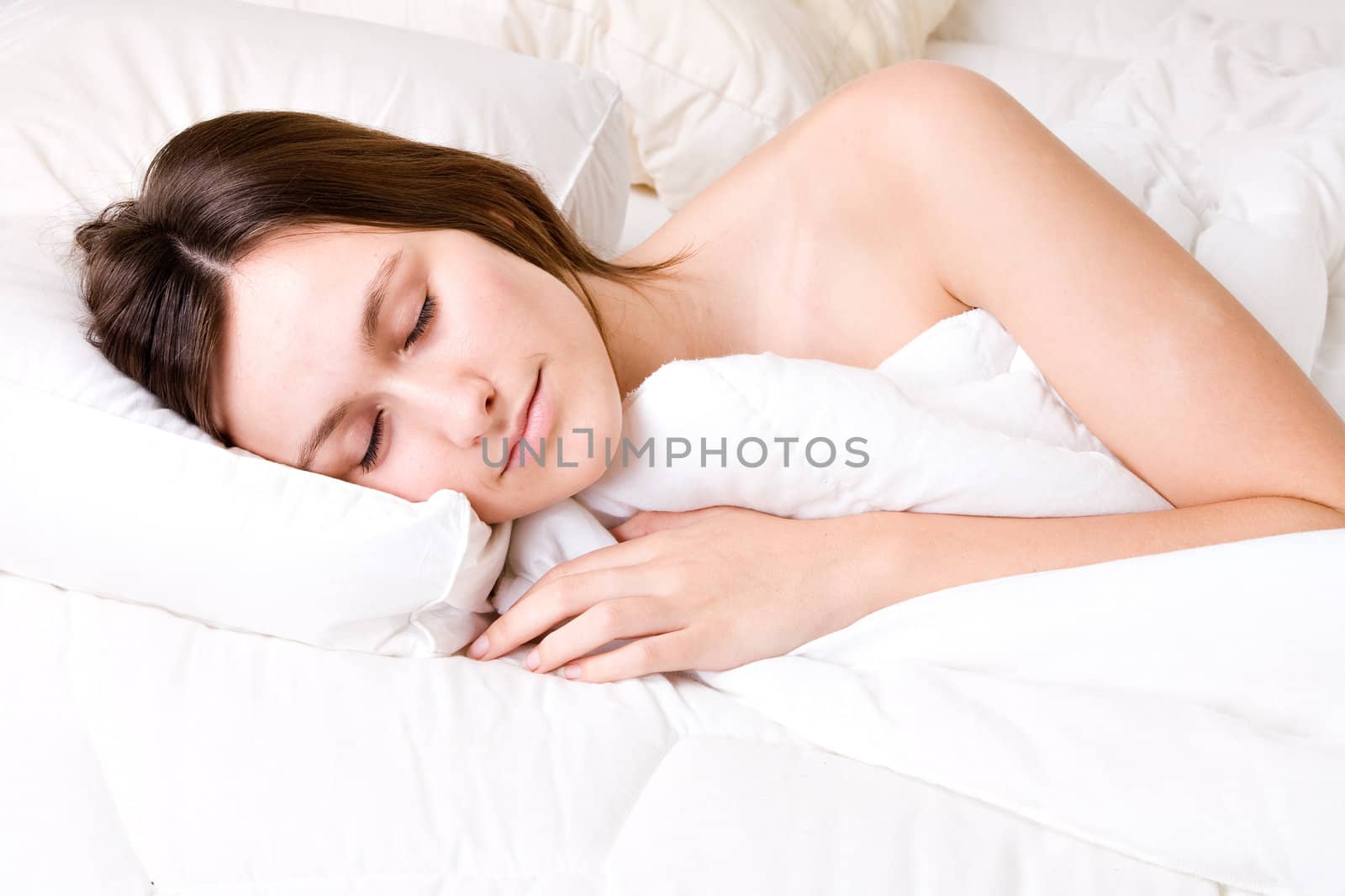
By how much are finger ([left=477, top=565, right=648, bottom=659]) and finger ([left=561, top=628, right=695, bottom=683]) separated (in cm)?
5

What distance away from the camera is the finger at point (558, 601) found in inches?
41.1

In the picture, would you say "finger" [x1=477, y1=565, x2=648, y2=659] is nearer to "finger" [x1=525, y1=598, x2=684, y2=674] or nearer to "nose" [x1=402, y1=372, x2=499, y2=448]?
"finger" [x1=525, y1=598, x2=684, y2=674]

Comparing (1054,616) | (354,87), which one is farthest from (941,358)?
(354,87)

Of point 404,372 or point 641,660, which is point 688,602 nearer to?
point 641,660

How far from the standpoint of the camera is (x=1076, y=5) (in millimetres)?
2316

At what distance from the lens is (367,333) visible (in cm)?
102

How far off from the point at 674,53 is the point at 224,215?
940 mm

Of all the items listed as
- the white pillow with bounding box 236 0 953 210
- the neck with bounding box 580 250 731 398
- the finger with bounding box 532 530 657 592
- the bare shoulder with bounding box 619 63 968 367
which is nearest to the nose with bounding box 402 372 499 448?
the finger with bounding box 532 530 657 592

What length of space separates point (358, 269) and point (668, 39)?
971 mm

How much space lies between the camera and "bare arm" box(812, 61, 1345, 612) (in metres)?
1.05

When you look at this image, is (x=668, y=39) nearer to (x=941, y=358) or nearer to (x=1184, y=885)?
(x=941, y=358)

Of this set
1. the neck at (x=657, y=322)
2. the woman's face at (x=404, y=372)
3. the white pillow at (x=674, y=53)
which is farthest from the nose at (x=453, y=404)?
the white pillow at (x=674, y=53)

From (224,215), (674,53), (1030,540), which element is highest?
(674,53)

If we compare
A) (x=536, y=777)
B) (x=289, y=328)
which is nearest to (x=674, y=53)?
(x=289, y=328)
